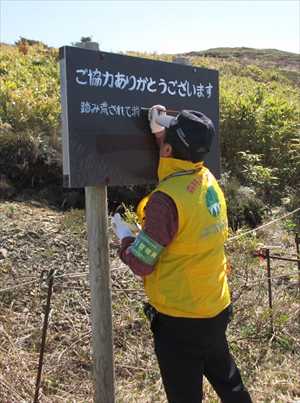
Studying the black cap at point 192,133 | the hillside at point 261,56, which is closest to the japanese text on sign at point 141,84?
the black cap at point 192,133

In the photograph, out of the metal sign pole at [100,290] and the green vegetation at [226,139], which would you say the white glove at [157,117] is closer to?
the metal sign pole at [100,290]

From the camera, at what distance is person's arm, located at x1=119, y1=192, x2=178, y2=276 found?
2.24 m

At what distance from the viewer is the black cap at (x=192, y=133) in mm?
2303

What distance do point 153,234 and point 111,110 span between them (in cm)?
67

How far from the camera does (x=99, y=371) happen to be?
2.73 meters

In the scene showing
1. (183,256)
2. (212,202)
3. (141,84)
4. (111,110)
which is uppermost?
(141,84)

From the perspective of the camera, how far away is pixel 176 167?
2383mm

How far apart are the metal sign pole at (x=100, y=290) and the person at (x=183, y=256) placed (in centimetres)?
16

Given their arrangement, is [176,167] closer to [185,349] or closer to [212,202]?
[212,202]

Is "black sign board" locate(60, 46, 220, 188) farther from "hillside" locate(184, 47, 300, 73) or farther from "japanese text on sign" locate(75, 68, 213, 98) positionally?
"hillside" locate(184, 47, 300, 73)

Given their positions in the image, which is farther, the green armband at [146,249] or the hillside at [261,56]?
the hillside at [261,56]

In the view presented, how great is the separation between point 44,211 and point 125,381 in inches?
101

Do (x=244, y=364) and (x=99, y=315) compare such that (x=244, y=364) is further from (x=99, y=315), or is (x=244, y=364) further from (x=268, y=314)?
(x=99, y=315)

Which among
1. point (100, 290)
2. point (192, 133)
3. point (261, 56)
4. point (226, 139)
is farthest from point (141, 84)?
point (261, 56)
